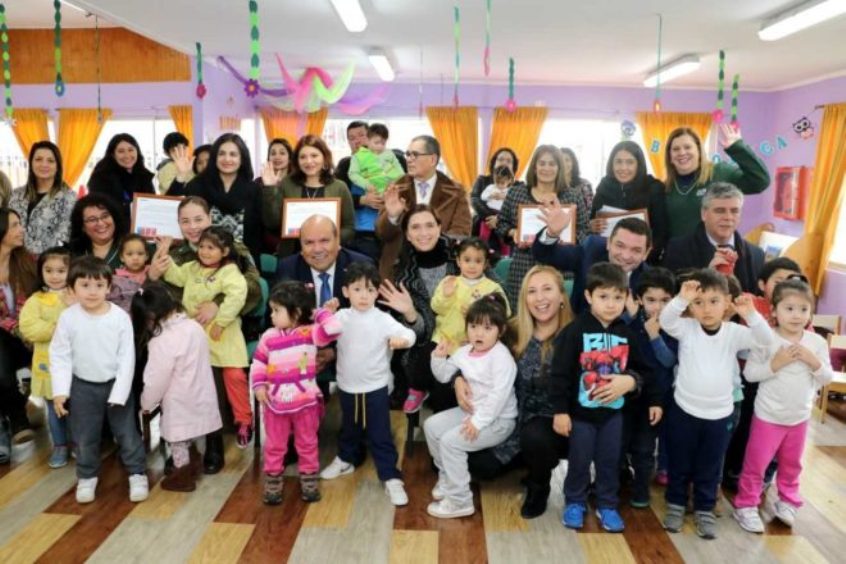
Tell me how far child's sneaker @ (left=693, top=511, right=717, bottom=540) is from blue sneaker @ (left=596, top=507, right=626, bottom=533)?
30 centimetres

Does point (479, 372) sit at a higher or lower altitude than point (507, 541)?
higher

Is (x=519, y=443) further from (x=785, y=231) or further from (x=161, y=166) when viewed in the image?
(x=785, y=231)

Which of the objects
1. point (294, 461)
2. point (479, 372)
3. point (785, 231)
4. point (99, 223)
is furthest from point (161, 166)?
point (785, 231)

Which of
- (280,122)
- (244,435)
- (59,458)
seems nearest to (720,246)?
(244,435)

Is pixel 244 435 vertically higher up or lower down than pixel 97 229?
lower down

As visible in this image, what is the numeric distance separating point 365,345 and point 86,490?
142 cm

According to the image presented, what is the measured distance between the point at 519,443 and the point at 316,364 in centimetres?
102

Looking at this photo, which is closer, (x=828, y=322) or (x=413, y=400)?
(x=413, y=400)

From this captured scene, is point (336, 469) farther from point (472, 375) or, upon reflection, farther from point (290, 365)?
point (472, 375)

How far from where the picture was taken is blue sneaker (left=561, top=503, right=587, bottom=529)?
2.72 metres

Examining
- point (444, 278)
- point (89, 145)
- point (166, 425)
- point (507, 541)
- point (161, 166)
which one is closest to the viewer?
point (507, 541)

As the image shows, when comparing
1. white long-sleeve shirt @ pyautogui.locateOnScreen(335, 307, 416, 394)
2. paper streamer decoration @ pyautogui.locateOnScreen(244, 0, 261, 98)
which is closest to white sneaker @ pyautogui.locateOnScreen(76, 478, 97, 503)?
white long-sleeve shirt @ pyautogui.locateOnScreen(335, 307, 416, 394)

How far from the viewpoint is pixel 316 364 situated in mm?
3074

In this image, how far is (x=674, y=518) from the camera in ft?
8.94
